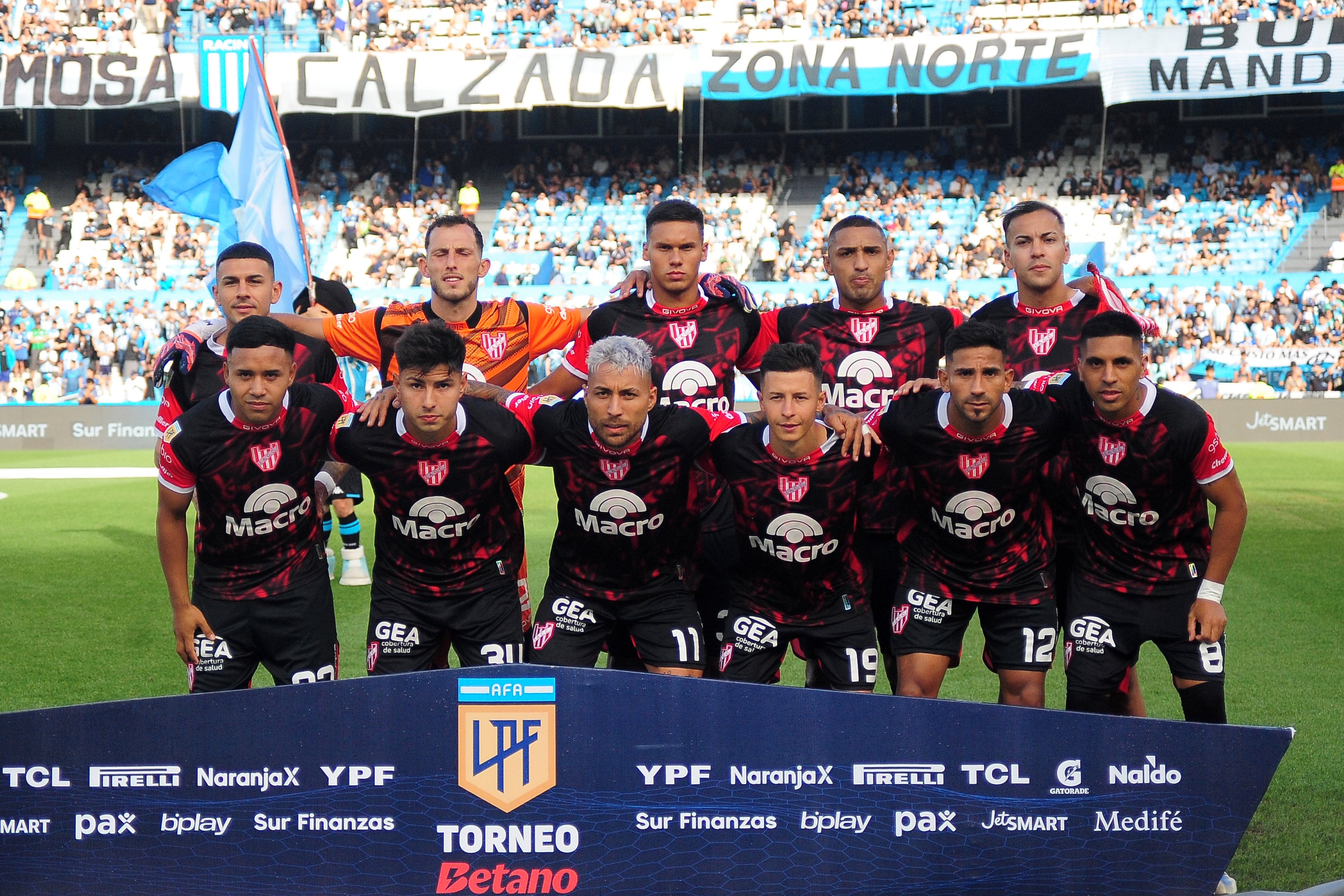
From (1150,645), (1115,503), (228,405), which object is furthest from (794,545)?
(1150,645)

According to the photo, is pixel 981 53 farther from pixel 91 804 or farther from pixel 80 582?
pixel 91 804

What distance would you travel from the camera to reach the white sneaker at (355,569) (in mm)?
9788

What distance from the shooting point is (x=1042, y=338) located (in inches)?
210

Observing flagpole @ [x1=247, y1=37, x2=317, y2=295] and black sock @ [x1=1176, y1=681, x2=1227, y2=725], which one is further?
flagpole @ [x1=247, y1=37, x2=317, y2=295]

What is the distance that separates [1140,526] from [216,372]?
409 centimetres

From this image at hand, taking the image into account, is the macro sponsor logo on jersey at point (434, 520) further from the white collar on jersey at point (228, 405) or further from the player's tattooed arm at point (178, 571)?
the player's tattooed arm at point (178, 571)

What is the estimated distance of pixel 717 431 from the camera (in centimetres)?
495

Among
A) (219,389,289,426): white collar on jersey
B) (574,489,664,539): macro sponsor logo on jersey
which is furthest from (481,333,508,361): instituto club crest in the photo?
(574,489,664,539): macro sponsor logo on jersey

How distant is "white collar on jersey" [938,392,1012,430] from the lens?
4.78m

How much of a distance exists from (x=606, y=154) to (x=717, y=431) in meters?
28.6

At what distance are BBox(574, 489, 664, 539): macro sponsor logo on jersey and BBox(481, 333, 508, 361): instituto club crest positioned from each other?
1332mm

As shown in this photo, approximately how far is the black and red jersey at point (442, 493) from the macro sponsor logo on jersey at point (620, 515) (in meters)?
0.36

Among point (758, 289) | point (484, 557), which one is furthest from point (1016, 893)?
point (758, 289)

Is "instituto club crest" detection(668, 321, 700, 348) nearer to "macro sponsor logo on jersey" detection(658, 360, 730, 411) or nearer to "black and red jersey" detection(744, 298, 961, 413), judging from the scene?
"macro sponsor logo on jersey" detection(658, 360, 730, 411)
